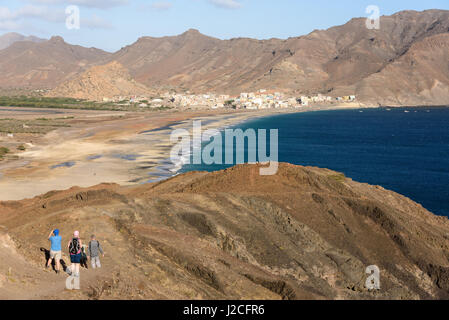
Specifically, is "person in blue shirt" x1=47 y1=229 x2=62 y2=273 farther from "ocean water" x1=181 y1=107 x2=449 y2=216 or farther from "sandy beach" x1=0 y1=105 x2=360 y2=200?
"ocean water" x1=181 y1=107 x2=449 y2=216

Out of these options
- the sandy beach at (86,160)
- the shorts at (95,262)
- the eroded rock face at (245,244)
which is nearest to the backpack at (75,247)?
the eroded rock face at (245,244)

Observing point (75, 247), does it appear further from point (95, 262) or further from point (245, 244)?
point (245, 244)

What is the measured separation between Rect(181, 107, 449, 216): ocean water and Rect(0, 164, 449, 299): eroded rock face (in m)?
25.5

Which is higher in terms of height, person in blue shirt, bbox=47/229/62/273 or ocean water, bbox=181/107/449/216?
person in blue shirt, bbox=47/229/62/273

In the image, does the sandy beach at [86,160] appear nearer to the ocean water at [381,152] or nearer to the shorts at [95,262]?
the ocean water at [381,152]

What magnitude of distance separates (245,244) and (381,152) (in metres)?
81.5

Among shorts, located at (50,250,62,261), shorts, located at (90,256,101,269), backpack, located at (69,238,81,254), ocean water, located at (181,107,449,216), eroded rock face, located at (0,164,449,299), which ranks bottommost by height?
ocean water, located at (181,107,449,216)

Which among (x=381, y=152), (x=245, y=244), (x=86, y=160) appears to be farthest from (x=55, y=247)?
(x=381, y=152)

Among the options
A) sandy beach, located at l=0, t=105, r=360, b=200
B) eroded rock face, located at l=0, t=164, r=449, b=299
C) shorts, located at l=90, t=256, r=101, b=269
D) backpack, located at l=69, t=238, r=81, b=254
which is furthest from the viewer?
sandy beach, located at l=0, t=105, r=360, b=200

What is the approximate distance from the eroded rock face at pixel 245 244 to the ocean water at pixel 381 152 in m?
25.5

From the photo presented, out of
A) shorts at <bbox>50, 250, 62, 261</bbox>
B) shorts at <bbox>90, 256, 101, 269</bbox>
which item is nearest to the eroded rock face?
shorts at <bbox>90, 256, 101, 269</bbox>

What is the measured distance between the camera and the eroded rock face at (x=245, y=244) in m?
20.7

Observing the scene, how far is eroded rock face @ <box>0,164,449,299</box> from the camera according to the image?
2070cm
